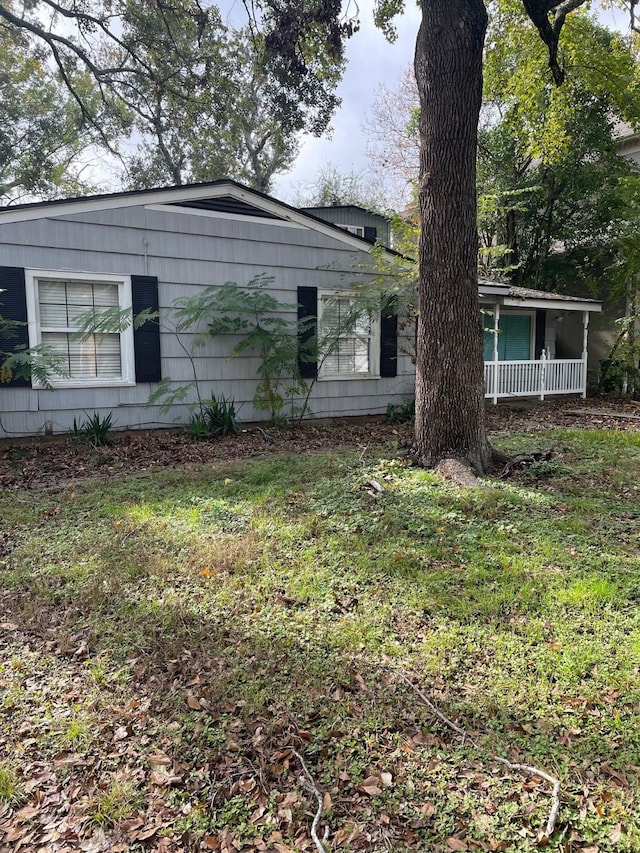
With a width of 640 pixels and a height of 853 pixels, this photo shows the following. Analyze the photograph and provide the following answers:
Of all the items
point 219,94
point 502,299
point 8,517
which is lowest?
point 8,517

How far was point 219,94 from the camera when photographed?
12.4 m

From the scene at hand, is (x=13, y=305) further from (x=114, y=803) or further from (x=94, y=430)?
(x=114, y=803)

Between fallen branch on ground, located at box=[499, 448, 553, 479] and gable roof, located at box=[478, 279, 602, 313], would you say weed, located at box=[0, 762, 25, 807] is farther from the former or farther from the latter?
gable roof, located at box=[478, 279, 602, 313]

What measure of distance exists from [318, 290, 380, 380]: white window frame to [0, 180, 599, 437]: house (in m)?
0.02

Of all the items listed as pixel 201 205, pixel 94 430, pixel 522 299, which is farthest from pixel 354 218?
pixel 94 430

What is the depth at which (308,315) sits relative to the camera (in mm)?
8734

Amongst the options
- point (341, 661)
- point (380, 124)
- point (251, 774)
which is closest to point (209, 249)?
point (341, 661)

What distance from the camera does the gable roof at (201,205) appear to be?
6.59m

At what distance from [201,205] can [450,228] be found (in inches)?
160

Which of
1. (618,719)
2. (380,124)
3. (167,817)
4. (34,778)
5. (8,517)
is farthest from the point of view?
(380,124)

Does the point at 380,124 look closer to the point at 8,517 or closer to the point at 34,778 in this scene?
the point at 8,517

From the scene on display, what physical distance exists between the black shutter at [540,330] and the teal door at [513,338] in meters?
0.25

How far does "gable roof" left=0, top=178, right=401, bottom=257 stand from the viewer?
6.59 meters

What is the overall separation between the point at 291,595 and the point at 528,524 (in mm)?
1948
